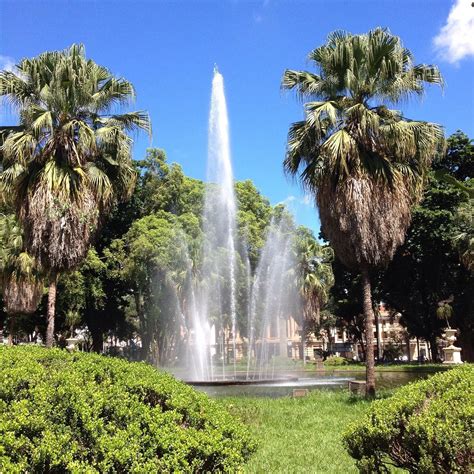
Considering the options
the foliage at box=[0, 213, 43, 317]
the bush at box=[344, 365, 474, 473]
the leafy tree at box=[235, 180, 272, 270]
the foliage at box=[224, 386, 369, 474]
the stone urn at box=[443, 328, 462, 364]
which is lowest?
the foliage at box=[224, 386, 369, 474]

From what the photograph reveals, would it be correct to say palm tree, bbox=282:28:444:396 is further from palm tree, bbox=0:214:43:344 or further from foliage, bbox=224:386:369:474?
palm tree, bbox=0:214:43:344

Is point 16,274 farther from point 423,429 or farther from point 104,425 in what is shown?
point 423,429

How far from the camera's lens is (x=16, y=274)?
26203 mm

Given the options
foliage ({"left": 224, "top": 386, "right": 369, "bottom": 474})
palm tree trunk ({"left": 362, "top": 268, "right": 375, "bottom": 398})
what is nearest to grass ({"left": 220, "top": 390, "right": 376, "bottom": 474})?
foliage ({"left": 224, "top": 386, "right": 369, "bottom": 474})

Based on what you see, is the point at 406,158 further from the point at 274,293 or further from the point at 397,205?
the point at 274,293

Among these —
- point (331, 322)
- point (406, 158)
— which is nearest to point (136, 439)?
point (406, 158)

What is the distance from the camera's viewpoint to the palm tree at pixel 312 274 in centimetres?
3834

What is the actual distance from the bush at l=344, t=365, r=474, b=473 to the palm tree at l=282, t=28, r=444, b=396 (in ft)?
28.5

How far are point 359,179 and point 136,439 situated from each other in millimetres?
10779

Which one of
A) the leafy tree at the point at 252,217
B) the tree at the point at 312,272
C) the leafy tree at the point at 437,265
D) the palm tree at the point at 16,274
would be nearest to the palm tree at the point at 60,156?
the palm tree at the point at 16,274

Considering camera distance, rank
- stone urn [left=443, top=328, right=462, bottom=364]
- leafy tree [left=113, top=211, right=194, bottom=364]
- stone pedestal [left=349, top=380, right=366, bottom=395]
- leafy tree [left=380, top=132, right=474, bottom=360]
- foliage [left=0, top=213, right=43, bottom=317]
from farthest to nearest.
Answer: leafy tree [left=113, top=211, right=194, bottom=364]
leafy tree [left=380, top=132, right=474, bottom=360]
foliage [left=0, top=213, right=43, bottom=317]
stone urn [left=443, top=328, right=462, bottom=364]
stone pedestal [left=349, top=380, right=366, bottom=395]

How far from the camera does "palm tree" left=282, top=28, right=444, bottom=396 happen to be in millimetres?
13344

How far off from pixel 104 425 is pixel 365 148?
38.1 feet

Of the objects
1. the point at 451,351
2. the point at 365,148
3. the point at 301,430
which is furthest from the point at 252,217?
the point at 301,430
